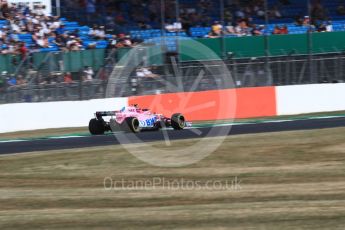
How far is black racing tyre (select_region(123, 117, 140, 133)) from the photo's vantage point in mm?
19656

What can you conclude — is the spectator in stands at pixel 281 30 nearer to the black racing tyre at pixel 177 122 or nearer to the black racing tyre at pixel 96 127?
the black racing tyre at pixel 177 122

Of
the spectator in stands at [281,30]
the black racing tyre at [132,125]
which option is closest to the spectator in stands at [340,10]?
the spectator in stands at [281,30]

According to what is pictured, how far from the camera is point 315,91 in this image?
2742 cm

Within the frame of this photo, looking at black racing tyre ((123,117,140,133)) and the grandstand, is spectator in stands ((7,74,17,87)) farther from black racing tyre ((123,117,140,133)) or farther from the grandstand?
black racing tyre ((123,117,140,133))

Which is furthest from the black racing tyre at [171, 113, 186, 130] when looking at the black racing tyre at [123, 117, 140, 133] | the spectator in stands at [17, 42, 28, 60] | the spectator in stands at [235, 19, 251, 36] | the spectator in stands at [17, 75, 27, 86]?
the spectator in stands at [235, 19, 251, 36]

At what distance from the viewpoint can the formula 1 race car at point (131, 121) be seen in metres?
19.7

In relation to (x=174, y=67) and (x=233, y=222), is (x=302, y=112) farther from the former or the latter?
(x=233, y=222)

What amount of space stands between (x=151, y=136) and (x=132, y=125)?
719 mm

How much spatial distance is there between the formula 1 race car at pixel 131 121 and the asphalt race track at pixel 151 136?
10.8 inches

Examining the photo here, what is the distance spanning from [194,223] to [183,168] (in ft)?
16.2

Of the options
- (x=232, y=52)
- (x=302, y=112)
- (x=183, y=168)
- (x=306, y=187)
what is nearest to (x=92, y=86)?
(x=232, y=52)

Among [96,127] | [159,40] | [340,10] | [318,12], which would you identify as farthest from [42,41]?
[340,10]

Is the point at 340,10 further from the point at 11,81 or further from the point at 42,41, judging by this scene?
the point at 11,81

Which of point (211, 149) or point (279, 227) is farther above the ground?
point (279, 227)
